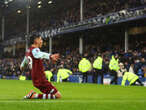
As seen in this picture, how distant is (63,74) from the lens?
30.1 metres

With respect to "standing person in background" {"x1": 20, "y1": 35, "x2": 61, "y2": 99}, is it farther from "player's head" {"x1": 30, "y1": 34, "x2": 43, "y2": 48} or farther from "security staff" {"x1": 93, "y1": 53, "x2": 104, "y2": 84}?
"security staff" {"x1": 93, "y1": 53, "x2": 104, "y2": 84}

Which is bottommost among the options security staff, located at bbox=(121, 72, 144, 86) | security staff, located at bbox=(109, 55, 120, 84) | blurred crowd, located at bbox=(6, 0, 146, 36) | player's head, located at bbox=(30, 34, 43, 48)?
security staff, located at bbox=(121, 72, 144, 86)

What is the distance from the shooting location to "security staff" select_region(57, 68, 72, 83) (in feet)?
96.8

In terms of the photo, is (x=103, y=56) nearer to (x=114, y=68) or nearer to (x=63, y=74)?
(x=63, y=74)

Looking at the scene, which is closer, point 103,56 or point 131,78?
point 131,78

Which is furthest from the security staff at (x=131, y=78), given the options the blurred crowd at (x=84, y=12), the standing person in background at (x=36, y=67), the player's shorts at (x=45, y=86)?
the standing person in background at (x=36, y=67)

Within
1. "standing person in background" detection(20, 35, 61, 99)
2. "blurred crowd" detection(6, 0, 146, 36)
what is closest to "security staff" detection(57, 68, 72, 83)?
"blurred crowd" detection(6, 0, 146, 36)

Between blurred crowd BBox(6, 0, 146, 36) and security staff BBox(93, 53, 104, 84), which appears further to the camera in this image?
blurred crowd BBox(6, 0, 146, 36)

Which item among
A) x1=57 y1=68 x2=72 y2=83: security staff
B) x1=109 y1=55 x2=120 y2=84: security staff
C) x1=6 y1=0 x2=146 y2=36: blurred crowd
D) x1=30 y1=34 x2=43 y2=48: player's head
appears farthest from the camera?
x1=6 y1=0 x2=146 y2=36: blurred crowd

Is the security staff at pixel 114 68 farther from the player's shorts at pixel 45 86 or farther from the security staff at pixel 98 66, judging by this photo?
the player's shorts at pixel 45 86

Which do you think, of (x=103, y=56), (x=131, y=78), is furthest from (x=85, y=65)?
(x=131, y=78)

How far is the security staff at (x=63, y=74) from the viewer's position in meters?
29.5

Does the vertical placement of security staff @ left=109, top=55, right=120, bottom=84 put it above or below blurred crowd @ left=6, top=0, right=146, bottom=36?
below

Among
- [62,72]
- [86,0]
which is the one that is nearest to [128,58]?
[62,72]
